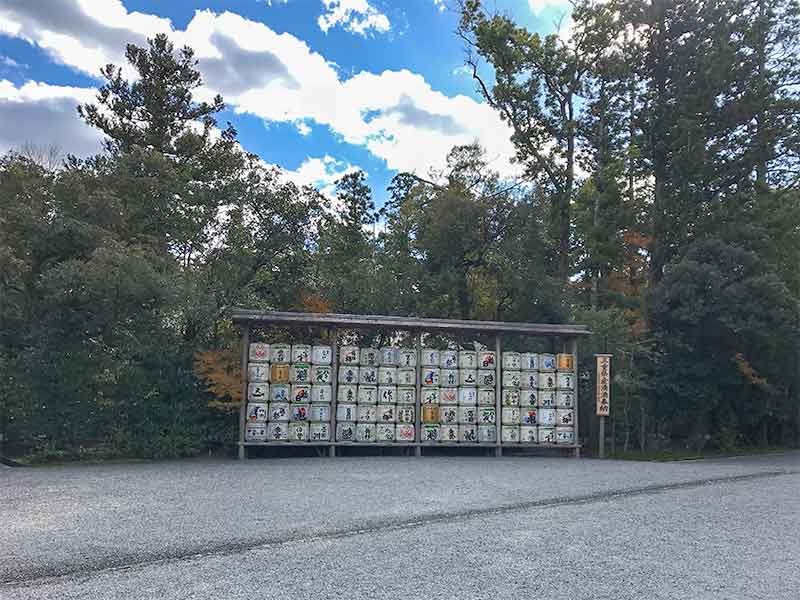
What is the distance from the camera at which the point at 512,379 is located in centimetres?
1179

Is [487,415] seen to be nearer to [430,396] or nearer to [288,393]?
[430,396]

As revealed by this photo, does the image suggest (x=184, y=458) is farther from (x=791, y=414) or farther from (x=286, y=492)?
(x=791, y=414)

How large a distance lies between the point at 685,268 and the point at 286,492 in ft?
35.9

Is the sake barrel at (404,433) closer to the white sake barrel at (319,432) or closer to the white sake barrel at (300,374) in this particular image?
the white sake barrel at (319,432)

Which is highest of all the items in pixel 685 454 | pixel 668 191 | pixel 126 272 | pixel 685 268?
pixel 668 191

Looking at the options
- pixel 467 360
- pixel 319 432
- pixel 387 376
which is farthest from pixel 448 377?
pixel 319 432

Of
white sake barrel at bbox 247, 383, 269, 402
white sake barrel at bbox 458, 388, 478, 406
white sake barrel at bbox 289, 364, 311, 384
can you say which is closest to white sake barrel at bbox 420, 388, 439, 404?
white sake barrel at bbox 458, 388, 478, 406

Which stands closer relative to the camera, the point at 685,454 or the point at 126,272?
the point at 126,272

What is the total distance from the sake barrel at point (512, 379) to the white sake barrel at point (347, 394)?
2792 mm

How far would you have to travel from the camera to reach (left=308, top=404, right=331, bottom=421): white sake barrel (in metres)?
11.1

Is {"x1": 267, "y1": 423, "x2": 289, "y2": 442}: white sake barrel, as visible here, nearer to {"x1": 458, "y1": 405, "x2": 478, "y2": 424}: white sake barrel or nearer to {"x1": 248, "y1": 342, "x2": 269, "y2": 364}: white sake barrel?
{"x1": 248, "y1": 342, "x2": 269, "y2": 364}: white sake barrel

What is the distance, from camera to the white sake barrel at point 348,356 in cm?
1135

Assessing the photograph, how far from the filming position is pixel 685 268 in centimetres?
1433

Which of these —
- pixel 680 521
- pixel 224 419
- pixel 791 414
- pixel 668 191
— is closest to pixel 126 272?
pixel 224 419
